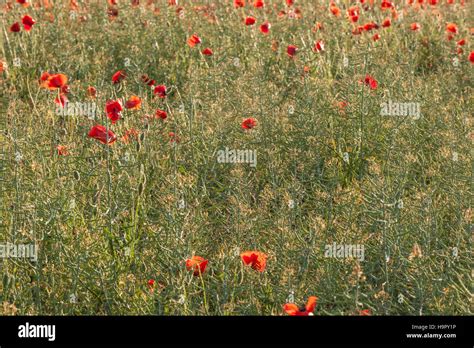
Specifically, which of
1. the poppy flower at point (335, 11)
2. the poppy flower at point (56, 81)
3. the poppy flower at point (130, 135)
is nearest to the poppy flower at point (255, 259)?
the poppy flower at point (130, 135)

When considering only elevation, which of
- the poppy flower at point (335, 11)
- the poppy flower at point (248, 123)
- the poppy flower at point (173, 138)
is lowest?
the poppy flower at point (173, 138)

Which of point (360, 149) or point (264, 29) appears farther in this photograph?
point (264, 29)

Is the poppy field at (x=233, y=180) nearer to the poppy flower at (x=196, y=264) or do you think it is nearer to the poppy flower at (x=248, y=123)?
the poppy flower at (x=196, y=264)

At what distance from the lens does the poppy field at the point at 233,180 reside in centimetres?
283

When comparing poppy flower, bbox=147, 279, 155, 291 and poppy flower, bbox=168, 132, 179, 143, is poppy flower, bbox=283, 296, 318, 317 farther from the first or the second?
poppy flower, bbox=168, 132, 179, 143

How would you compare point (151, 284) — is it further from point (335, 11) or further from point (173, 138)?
point (335, 11)

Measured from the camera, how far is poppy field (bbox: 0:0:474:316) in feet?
9.29

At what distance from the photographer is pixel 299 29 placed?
5.58 meters

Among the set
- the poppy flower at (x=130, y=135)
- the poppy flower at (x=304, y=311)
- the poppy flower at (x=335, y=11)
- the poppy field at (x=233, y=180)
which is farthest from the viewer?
the poppy flower at (x=335, y=11)

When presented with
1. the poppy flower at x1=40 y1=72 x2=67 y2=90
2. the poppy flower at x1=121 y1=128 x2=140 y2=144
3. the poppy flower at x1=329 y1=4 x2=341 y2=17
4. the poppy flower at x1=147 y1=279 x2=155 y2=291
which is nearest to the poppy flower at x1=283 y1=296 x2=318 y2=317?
the poppy flower at x1=147 y1=279 x2=155 y2=291

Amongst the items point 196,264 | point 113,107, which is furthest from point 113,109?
point 196,264
